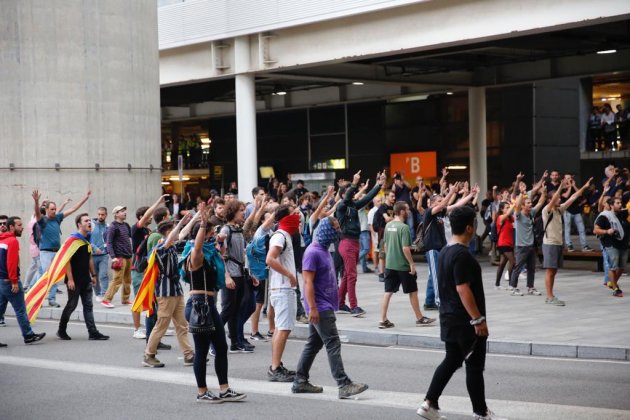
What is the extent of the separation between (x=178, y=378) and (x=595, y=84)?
26.2m

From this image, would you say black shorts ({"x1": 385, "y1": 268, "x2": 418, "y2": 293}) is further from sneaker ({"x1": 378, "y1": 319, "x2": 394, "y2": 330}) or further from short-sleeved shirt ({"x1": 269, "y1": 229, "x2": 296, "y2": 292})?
short-sleeved shirt ({"x1": 269, "y1": 229, "x2": 296, "y2": 292})

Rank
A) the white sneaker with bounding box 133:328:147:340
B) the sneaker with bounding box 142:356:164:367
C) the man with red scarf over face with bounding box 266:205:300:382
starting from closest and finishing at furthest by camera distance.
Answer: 1. the man with red scarf over face with bounding box 266:205:300:382
2. the sneaker with bounding box 142:356:164:367
3. the white sneaker with bounding box 133:328:147:340

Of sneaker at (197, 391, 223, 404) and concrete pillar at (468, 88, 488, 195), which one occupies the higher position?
concrete pillar at (468, 88, 488, 195)

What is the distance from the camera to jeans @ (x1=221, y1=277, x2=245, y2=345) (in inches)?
491

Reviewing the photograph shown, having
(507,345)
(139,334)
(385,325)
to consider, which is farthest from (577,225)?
(139,334)

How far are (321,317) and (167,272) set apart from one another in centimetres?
295

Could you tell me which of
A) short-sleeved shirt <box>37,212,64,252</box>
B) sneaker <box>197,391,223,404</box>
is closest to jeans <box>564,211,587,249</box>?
short-sleeved shirt <box>37,212,64,252</box>

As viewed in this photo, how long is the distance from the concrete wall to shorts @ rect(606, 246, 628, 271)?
1168 cm

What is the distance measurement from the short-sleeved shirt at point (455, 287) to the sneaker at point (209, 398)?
8.20 feet

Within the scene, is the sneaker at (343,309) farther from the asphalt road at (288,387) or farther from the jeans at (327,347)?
the jeans at (327,347)

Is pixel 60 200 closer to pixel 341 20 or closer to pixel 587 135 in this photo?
pixel 341 20

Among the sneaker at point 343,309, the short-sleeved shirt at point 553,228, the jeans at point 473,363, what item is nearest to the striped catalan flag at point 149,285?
the sneaker at point 343,309

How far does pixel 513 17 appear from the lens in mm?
20766

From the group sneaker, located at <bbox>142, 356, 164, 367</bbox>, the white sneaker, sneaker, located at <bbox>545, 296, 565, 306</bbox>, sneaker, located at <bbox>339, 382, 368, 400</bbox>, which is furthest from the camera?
sneaker, located at <bbox>545, 296, 565, 306</bbox>
